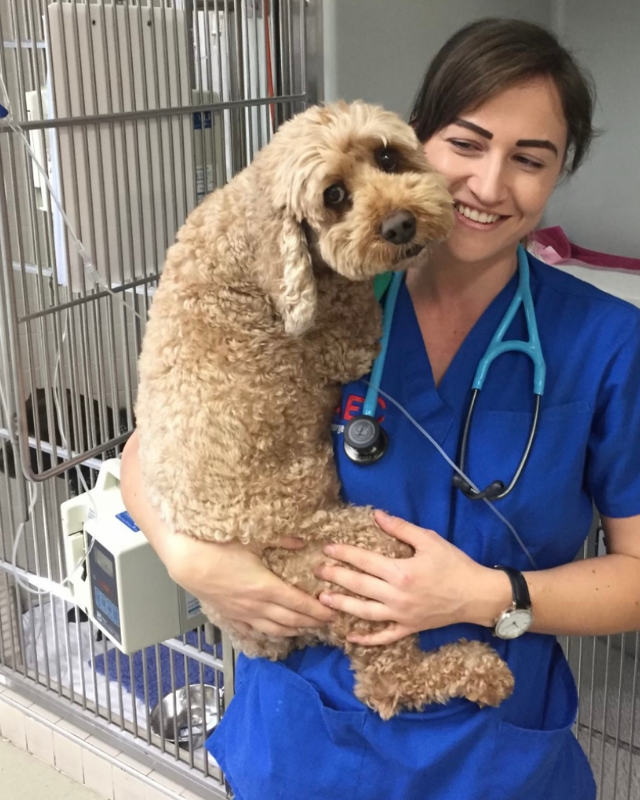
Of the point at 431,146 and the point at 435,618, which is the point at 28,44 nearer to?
the point at 431,146

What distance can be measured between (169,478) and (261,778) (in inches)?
14.7

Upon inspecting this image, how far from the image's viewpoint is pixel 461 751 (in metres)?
0.96

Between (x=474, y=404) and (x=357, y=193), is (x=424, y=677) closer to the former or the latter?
(x=474, y=404)

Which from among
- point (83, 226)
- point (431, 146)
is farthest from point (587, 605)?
point (83, 226)

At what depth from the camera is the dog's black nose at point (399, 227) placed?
2.97ft

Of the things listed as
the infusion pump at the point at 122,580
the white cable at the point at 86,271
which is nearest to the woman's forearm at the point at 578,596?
the infusion pump at the point at 122,580

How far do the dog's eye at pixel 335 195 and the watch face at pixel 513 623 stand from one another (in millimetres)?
497

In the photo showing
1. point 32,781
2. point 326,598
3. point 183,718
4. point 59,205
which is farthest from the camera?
point 32,781

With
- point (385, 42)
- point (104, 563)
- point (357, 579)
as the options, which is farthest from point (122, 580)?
point (385, 42)

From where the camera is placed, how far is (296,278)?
926 millimetres

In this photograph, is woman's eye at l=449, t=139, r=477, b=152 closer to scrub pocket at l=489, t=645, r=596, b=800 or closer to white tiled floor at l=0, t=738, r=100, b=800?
scrub pocket at l=489, t=645, r=596, b=800

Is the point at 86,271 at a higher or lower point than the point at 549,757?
higher

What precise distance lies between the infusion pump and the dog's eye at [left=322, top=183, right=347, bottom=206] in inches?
26.3

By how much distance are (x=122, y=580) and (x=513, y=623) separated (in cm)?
66
